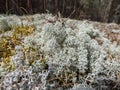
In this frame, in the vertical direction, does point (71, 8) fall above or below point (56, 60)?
above

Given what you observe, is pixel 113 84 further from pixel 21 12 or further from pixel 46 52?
pixel 21 12

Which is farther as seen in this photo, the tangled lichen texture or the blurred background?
the blurred background

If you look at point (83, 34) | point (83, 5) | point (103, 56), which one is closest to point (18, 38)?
point (83, 34)

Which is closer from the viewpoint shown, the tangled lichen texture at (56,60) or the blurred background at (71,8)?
the tangled lichen texture at (56,60)

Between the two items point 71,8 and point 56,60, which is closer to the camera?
point 56,60
